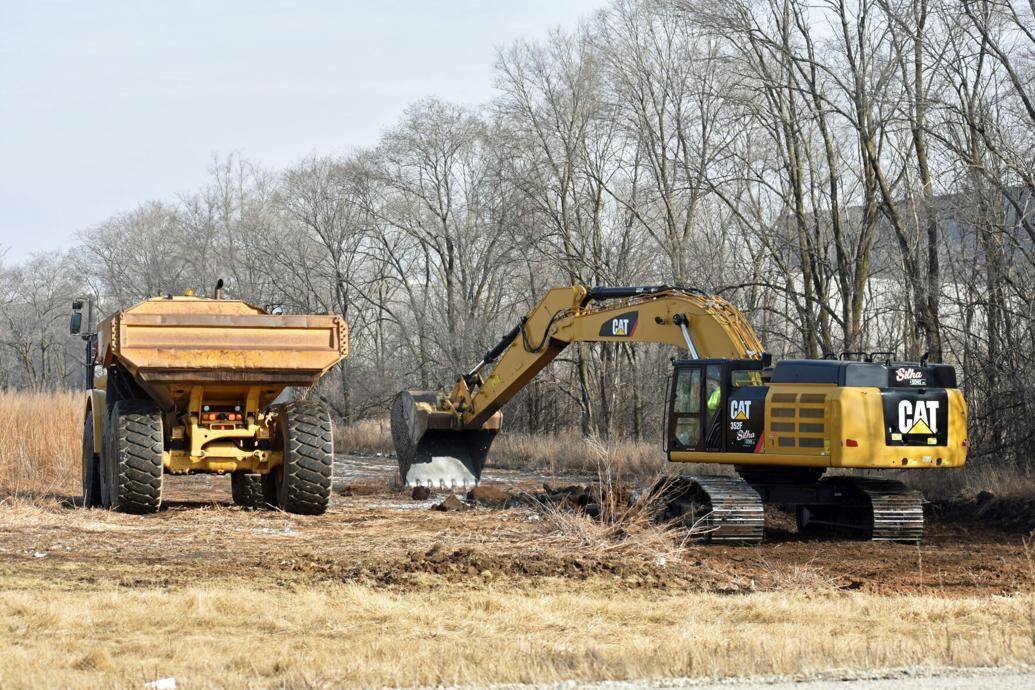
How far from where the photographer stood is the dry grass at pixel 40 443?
829 inches

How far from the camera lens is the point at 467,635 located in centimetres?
895

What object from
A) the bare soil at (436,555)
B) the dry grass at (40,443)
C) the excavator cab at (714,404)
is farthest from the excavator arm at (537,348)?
the dry grass at (40,443)

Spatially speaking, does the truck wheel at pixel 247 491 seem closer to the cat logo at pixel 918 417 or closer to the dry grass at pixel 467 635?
the dry grass at pixel 467 635

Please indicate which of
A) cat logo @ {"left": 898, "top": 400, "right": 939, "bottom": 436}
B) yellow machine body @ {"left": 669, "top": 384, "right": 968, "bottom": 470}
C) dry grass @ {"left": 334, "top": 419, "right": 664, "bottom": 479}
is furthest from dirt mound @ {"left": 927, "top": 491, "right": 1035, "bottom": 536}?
dry grass @ {"left": 334, "top": 419, "right": 664, "bottom": 479}

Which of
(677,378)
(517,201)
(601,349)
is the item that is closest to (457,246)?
(517,201)

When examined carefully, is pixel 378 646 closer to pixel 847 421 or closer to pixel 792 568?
pixel 792 568

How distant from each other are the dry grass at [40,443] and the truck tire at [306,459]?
19.3ft

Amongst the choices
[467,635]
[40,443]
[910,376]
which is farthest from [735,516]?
[40,443]

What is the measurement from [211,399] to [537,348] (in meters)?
5.96

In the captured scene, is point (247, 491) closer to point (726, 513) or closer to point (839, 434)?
point (726, 513)

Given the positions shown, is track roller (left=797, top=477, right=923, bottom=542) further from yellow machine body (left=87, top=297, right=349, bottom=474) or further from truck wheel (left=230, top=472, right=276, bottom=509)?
truck wheel (left=230, top=472, right=276, bottom=509)

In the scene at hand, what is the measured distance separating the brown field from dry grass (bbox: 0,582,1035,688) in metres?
0.02

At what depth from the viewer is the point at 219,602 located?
31.9 ft

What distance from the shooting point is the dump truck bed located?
14820 millimetres
